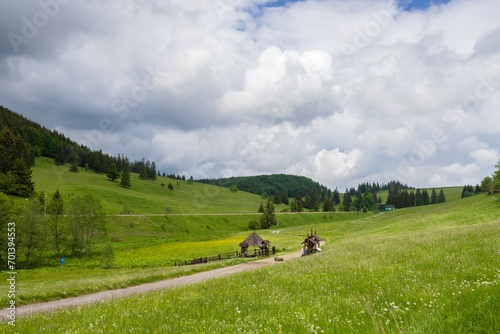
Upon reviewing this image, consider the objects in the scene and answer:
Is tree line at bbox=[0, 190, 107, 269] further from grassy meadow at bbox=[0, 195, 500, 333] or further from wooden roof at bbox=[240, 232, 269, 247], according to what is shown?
grassy meadow at bbox=[0, 195, 500, 333]

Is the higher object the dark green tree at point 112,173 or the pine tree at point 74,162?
the pine tree at point 74,162

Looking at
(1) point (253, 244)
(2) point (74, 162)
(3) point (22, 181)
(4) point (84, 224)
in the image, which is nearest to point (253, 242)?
(1) point (253, 244)

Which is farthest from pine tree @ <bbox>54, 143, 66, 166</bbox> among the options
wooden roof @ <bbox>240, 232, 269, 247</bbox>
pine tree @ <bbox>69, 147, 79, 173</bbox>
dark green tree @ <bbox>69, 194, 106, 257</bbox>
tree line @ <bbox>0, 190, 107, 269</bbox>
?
wooden roof @ <bbox>240, 232, 269, 247</bbox>

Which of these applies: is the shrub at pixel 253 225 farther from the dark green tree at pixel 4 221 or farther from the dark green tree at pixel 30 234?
the dark green tree at pixel 4 221

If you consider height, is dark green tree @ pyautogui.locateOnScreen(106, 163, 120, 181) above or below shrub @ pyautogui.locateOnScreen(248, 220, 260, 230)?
above

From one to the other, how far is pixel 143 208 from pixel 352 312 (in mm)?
131242

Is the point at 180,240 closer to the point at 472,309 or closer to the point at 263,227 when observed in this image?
the point at 263,227

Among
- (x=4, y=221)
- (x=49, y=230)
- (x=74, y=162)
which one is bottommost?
(x=49, y=230)

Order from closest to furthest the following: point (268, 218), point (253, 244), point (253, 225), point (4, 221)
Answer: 1. point (253, 244)
2. point (4, 221)
3. point (253, 225)
4. point (268, 218)

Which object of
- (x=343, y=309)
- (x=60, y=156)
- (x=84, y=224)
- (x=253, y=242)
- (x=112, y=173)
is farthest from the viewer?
(x=60, y=156)

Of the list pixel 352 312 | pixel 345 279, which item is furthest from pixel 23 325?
pixel 345 279

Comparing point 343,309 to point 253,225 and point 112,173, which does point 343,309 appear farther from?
point 112,173

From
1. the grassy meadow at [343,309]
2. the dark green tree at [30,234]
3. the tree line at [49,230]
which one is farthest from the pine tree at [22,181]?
Answer: the grassy meadow at [343,309]

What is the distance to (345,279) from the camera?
880 cm
